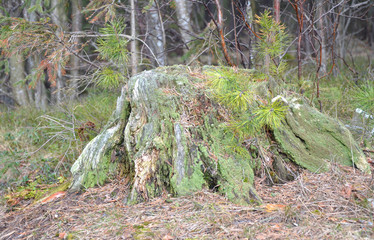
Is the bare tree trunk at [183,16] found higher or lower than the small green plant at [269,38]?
higher

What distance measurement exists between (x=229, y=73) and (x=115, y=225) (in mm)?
1651

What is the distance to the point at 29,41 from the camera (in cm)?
453

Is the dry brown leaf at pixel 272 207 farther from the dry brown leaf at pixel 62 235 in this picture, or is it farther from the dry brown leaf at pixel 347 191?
the dry brown leaf at pixel 62 235

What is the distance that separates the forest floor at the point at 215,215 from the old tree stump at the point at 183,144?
0.15 meters

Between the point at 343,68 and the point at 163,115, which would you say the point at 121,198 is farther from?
the point at 343,68

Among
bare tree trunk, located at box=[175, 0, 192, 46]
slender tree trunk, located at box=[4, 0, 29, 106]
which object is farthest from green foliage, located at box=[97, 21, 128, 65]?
slender tree trunk, located at box=[4, 0, 29, 106]

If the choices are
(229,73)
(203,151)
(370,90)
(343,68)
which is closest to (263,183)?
(203,151)

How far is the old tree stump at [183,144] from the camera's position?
9.99ft

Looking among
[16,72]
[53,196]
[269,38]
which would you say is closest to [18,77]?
[16,72]

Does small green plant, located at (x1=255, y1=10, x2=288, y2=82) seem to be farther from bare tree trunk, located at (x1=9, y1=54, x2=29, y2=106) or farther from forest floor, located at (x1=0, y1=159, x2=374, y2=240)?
bare tree trunk, located at (x1=9, y1=54, x2=29, y2=106)

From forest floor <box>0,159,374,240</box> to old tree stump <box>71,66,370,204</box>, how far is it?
6.1 inches

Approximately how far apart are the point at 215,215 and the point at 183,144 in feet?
2.71

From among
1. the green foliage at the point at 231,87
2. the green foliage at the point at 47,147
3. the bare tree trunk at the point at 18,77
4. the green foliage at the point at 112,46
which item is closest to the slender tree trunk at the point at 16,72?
the bare tree trunk at the point at 18,77

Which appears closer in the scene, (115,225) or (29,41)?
(115,225)
